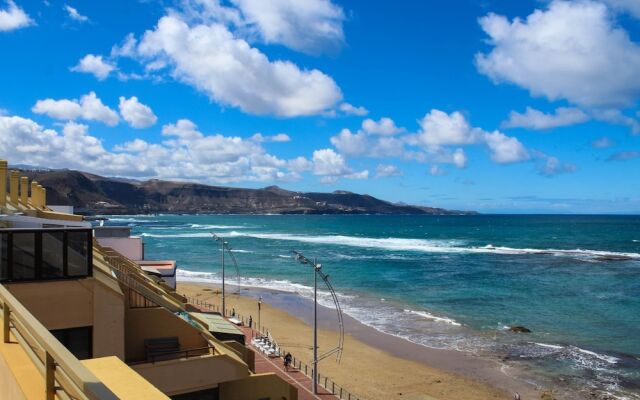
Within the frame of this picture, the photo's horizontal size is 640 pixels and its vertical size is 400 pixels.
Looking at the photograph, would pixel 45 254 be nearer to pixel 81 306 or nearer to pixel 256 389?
pixel 81 306

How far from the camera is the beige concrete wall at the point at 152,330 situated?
13.3 meters

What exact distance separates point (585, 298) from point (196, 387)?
47216 millimetres

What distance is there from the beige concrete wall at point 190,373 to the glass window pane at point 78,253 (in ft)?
9.33

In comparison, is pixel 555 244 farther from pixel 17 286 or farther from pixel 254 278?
pixel 17 286

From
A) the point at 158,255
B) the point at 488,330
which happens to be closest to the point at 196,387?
the point at 488,330

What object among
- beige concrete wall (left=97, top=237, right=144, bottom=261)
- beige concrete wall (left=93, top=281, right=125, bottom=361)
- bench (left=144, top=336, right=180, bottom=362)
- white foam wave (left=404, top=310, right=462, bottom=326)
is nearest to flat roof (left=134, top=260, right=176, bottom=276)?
beige concrete wall (left=97, top=237, right=144, bottom=261)

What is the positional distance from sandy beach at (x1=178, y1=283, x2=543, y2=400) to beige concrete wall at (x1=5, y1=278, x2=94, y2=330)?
16620 millimetres

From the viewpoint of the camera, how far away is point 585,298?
50.1m

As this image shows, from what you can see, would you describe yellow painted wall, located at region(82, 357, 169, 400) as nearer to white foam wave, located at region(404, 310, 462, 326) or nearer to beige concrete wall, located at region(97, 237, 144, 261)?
beige concrete wall, located at region(97, 237, 144, 261)

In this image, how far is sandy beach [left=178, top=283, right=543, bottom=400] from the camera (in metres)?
25.6

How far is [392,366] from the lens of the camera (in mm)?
29344

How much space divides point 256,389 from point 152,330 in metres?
3.52

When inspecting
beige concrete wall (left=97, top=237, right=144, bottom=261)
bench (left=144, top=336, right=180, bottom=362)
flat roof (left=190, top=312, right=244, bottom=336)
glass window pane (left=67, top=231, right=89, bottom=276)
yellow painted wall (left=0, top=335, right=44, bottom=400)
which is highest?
glass window pane (left=67, top=231, right=89, bottom=276)

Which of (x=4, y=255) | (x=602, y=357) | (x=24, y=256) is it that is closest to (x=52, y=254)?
(x=24, y=256)
